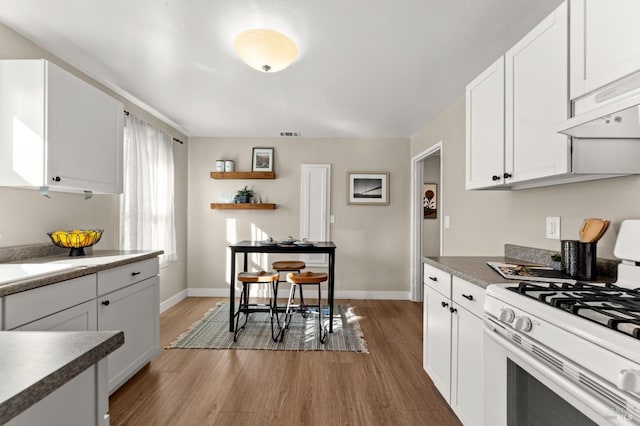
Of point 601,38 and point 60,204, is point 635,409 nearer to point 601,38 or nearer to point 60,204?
point 601,38

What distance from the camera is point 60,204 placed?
255cm

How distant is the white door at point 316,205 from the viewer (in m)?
4.77

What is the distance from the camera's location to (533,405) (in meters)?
1.07

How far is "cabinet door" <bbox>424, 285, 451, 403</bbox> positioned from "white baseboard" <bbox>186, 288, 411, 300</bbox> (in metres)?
2.43

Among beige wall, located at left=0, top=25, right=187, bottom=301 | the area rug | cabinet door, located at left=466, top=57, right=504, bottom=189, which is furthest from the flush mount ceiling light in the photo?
the area rug

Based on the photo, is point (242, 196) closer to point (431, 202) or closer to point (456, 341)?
point (431, 202)

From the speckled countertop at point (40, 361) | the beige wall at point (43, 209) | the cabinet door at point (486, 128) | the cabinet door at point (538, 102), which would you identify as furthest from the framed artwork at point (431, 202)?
the speckled countertop at point (40, 361)

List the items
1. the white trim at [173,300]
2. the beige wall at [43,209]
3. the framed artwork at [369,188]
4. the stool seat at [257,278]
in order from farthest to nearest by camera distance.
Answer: the framed artwork at [369,188] < the white trim at [173,300] < the stool seat at [257,278] < the beige wall at [43,209]

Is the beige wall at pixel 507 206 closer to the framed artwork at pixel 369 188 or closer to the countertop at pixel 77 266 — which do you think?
the framed artwork at pixel 369 188

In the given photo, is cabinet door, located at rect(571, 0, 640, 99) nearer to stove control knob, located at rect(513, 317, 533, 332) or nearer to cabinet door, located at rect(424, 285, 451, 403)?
stove control knob, located at rect(513, 317, 533, 332)

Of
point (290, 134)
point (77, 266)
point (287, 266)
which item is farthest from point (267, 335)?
point (290, 134)

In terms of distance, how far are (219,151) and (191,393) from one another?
136 inches

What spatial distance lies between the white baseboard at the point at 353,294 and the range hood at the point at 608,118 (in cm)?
370

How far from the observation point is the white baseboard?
15.6 feet
